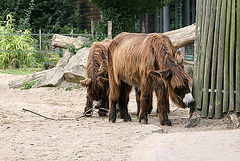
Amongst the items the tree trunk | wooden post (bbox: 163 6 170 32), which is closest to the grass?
wooden post (bbox: 163 6 170 32)

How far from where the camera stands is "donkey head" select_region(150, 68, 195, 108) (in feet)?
20.1

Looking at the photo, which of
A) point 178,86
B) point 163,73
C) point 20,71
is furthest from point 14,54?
point 178,86

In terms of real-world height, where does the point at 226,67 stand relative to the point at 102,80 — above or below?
above

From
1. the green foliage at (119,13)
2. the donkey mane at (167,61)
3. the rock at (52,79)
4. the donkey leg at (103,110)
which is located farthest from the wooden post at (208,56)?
the green foliage at (119,13)

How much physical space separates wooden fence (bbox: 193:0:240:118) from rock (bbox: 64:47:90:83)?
5.93 m

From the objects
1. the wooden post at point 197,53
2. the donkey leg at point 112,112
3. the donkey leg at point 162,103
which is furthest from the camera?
the donkey leg at point 112,112

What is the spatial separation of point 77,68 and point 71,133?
5.99m

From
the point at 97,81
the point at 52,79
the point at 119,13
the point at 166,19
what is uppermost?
the point at 119,13

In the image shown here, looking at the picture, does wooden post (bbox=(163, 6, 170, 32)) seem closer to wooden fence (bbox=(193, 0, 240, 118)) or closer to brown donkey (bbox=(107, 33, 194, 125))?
brown donkey (bbox=(107, 33, 194, 125))

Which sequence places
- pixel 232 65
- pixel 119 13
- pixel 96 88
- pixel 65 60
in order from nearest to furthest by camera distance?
pixel 232 65
pixel 96 88
pixel 65 60
pixel 119 13

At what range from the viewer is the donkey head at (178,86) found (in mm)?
6112

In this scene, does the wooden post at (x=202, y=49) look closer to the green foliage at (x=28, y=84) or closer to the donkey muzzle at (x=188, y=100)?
the donkey muzzle at (x=188, y=100)

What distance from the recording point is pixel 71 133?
602 cm

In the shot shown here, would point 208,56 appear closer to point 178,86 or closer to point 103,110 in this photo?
point 178,86
